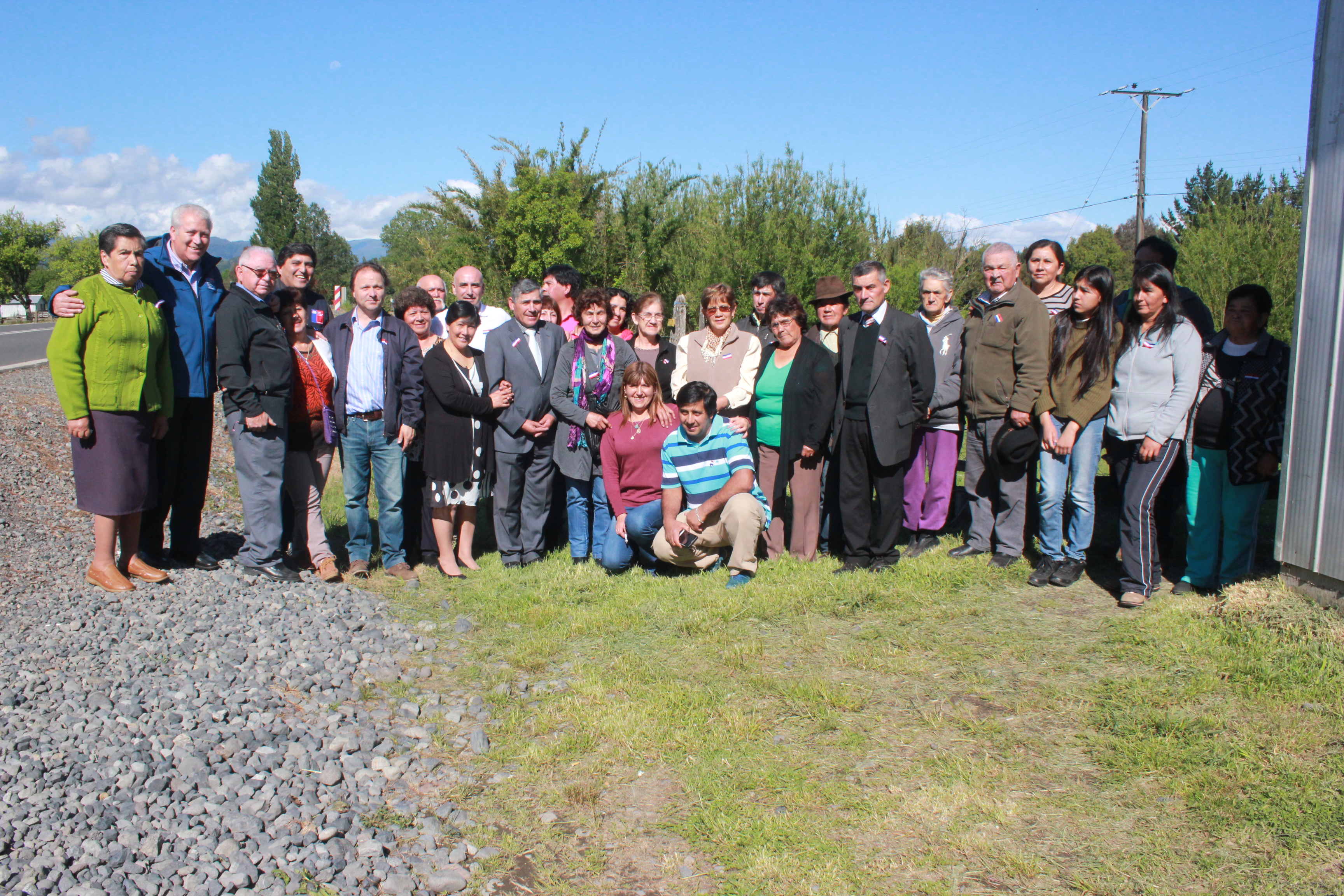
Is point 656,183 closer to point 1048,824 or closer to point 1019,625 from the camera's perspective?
point 1019,625

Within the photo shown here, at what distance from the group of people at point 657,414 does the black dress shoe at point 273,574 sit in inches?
0.4

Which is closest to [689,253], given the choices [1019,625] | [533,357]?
[533,357]

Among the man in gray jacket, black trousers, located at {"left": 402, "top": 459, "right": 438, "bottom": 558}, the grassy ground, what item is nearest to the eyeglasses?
black trousers, located at {"left": 402, "top": 459, "right": 438, "bottom": 558}

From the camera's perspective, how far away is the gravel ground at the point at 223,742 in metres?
2.91

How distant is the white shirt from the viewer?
21.3 ft

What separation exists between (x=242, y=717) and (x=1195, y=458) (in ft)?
18.5

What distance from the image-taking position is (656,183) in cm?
2169

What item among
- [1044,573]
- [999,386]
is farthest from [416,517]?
[1044,573]

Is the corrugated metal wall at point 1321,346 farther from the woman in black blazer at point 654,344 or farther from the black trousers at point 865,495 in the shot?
the woman in black blazer at point 654,344

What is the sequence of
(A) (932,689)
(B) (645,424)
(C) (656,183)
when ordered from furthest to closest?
(C) (656,183)
(B) (645,424)
(A) (932,689)

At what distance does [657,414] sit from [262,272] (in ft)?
9.05

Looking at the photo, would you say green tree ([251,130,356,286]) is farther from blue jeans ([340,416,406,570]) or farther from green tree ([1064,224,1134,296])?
blue jeans ([340,416,406,570])

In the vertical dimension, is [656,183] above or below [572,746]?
above

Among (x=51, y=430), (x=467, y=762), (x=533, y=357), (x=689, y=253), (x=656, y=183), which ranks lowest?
(x=467, y=762)
